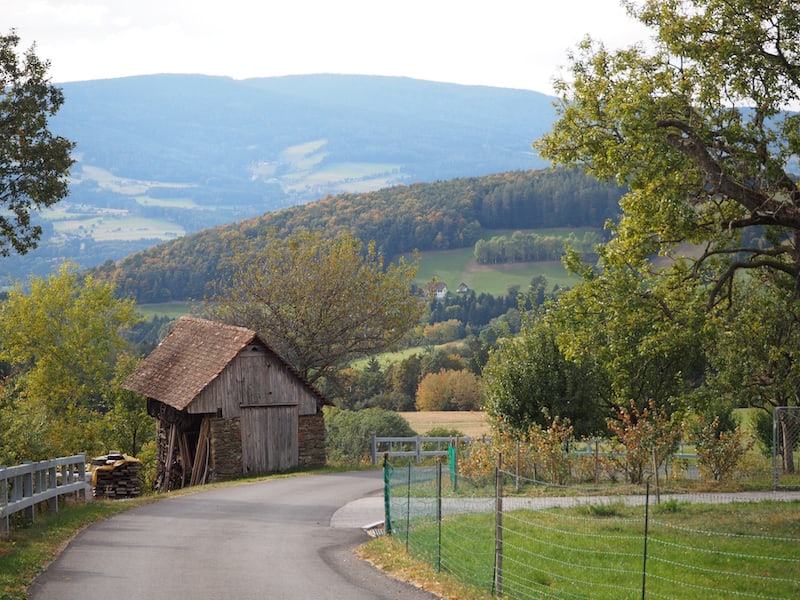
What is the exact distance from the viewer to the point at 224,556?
18.6 metres

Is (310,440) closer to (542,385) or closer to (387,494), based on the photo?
(542,385)

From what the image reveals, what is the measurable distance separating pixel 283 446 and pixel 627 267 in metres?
18.9

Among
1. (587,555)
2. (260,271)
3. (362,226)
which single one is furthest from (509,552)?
(362,226)

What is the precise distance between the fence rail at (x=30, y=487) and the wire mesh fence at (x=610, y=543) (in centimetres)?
691

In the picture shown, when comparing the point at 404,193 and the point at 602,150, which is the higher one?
the point at 404,193

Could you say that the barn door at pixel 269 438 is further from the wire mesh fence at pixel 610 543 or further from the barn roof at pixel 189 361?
the wire mesh fence at pixel 610 543

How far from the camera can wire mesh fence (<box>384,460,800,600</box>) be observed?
46.6 ft

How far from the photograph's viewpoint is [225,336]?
43.4 metres

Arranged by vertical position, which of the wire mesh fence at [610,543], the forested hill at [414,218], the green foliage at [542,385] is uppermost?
the forested hill at [414,218]

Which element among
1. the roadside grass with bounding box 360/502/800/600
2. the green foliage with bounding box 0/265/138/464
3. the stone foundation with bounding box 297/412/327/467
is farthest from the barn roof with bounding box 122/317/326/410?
the roadside grass with bounding box 360/502/800/600

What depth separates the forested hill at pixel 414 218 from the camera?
508ft

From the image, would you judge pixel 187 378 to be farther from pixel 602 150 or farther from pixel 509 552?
pixel 509 552

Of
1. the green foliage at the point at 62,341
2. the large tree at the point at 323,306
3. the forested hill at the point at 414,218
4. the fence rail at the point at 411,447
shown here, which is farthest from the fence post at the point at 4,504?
the forested hill at the point at 414,218

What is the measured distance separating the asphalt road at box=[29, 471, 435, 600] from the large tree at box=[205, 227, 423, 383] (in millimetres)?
20128
